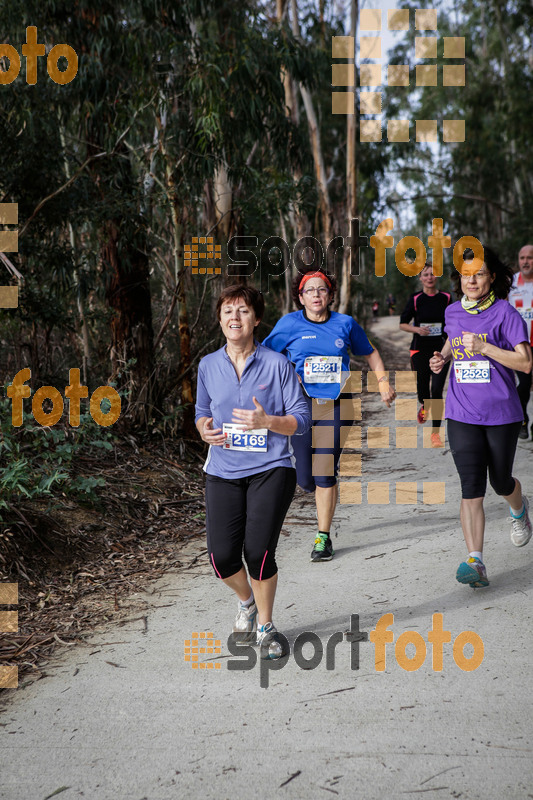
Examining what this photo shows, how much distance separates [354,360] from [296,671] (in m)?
17.9

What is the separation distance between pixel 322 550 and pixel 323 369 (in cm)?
122

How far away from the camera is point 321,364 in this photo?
17.7ft

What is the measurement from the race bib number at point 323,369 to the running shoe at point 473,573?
1.47 meters

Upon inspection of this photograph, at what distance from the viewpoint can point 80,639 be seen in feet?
14.3

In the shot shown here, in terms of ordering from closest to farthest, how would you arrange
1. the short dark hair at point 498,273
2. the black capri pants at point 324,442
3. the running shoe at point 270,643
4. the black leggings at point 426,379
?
the running shoe at point 270,643
the short dark hair at point 498,273
the black capri pants at point 324,442
the black leggings at point 426,379

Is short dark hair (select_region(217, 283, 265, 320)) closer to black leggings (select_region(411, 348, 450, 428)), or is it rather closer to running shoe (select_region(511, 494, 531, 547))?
running shoe (select_region(511, 494, 531, 547))

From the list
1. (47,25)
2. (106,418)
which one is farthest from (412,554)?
(47,25)

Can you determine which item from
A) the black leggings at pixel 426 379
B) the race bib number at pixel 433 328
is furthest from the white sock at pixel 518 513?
the race bib number at pixel 433 328

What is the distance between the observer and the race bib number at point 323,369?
5387 mm

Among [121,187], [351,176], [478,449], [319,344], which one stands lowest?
[478,449]

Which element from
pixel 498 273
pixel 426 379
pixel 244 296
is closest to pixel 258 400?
pixel 244 296

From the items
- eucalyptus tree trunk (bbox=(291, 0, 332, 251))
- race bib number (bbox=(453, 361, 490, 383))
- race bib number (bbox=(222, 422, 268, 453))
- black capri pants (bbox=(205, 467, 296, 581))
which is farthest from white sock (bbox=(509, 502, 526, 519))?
eucalyptus tree trunk (bbox=(291, 0, 332, 251))

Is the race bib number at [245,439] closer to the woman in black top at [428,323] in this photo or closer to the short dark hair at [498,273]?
the short dark hair at [498,273]

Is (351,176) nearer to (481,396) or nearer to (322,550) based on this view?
(322,550)
